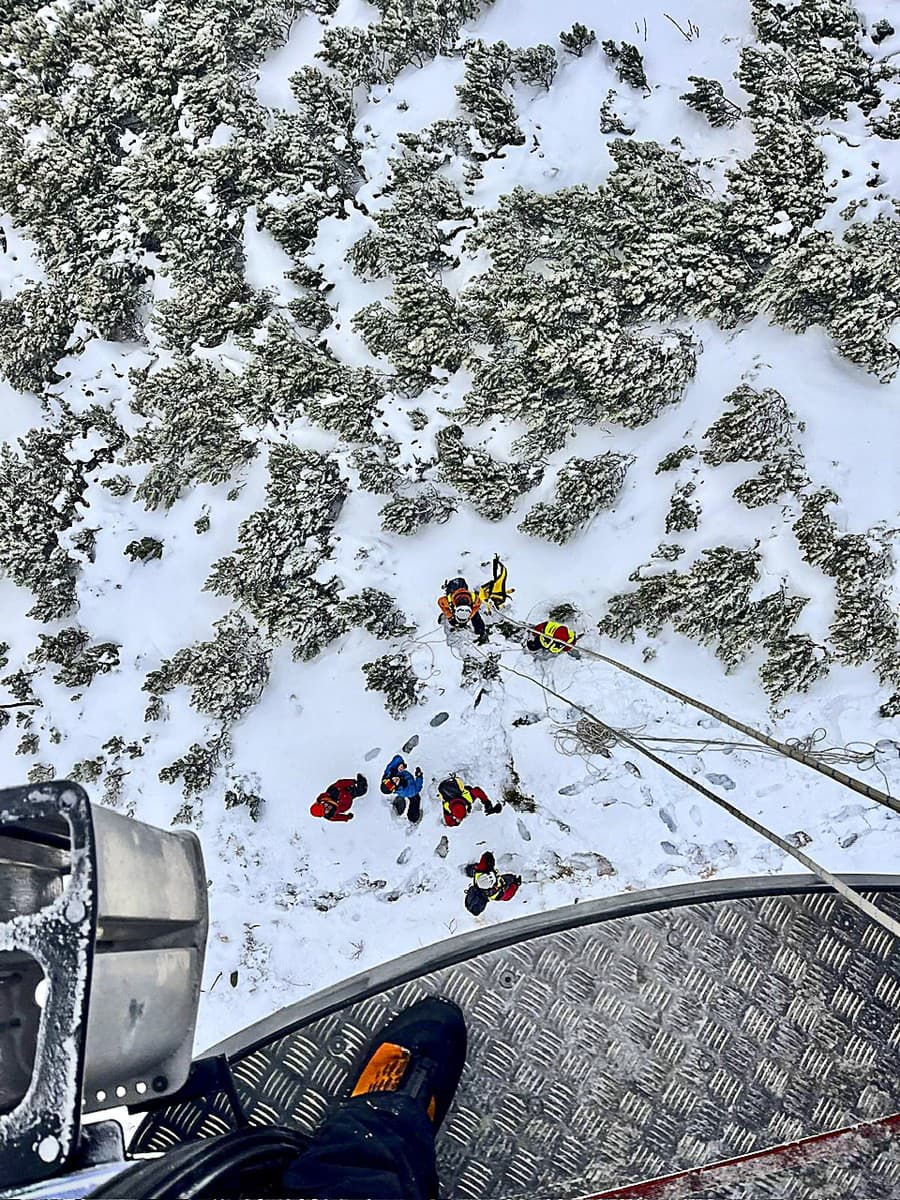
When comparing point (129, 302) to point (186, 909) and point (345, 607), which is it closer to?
point (345, 607)

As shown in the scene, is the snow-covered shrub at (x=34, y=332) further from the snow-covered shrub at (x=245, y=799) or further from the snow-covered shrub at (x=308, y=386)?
the snow-covered shrub at (x=245, y=799)

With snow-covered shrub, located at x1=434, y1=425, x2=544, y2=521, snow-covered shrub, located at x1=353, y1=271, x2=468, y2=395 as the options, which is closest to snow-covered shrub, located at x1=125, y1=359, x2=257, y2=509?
snow-covered shrub, located at x1=353, y1=271, x2=468, y2=395

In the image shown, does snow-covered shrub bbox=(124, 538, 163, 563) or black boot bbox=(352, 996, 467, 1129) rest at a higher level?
snow-covered shrub bbox=(124, 538, 163, 563)

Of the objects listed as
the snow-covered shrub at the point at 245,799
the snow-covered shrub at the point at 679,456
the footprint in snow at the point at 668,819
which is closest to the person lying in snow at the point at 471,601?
the snow-covered shrub at the point at 679,456

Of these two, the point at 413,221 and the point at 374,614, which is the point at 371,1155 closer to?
the point at 374,614

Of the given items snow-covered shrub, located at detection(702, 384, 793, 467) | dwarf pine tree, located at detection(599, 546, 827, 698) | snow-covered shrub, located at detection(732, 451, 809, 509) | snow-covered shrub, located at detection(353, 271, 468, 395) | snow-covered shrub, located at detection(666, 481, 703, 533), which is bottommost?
dwarf pine tree, located at detection(599, 546, 827, 698)

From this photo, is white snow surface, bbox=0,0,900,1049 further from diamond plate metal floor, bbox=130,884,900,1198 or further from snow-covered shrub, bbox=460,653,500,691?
diamond plate metal floor, bbox=130,884,900,1198
